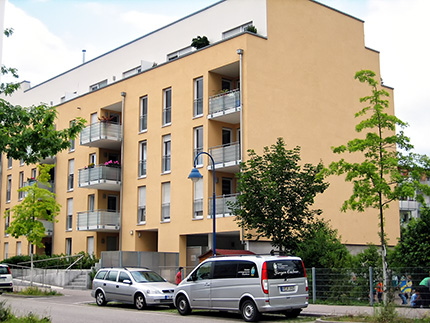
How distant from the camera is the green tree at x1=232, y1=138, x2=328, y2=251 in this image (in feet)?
81.0

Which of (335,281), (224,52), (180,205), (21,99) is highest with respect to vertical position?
(21,99)

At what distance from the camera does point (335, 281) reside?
830 inches

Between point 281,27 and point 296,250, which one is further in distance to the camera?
point 281,27

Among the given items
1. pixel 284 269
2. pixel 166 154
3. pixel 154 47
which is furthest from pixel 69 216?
pixel 284 269

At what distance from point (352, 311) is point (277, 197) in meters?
7.53

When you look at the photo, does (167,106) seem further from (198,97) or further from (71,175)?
(71,175)

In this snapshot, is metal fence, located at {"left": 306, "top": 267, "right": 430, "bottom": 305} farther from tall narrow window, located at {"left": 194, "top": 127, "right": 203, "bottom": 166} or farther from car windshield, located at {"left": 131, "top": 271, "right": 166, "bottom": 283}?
tall narrow window, located at {"left": 194, "top": 127, "right": 203, "bottom": 166}

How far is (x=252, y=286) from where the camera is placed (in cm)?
1627

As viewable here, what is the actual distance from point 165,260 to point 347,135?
12762 mm

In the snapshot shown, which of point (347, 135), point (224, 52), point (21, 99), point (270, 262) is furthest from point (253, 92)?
point (21, 99)

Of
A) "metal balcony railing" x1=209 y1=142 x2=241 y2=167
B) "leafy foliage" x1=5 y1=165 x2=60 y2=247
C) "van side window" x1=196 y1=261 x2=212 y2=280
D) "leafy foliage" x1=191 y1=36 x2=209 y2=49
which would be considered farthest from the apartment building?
"van side window" x1=196 y1=261 x2=212 y2=280

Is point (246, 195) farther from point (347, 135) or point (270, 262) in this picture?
point (347, 135)

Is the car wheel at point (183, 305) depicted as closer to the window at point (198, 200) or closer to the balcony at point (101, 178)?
the window at point (198, 200)

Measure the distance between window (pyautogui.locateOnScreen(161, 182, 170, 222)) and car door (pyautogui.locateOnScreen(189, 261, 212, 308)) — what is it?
15.1 m
